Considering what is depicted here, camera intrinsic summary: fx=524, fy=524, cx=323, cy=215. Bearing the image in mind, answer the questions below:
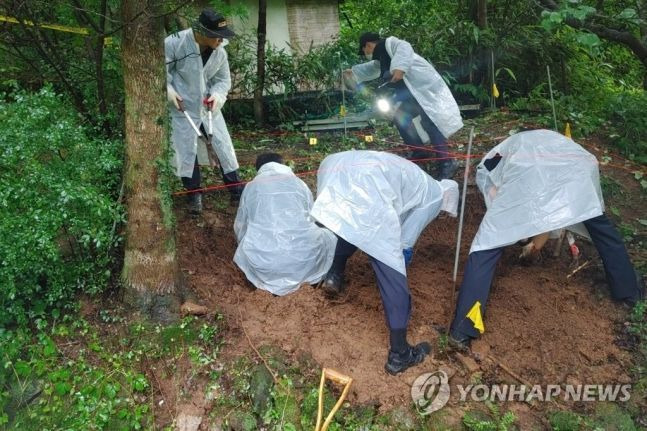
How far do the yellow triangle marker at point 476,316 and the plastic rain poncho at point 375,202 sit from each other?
0.58 metres

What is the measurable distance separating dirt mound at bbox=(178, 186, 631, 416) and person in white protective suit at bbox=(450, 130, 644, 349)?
197 millimetres

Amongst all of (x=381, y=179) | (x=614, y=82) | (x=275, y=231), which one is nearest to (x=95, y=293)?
(x=275, y=231)

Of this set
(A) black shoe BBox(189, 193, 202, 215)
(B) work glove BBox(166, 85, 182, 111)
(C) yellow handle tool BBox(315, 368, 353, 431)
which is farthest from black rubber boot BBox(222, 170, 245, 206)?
(C) yellow handle tool BBox(315, 368, 353, 431)

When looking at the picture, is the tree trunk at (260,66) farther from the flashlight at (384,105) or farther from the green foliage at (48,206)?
the green foliage at (48,206)

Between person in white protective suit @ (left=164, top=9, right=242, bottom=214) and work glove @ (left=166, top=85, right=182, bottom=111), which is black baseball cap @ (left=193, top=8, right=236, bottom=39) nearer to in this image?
person in white protective suit @ (left=164, top=9, right=242, bottom=214)

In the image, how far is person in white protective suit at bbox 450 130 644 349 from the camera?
3439 mm

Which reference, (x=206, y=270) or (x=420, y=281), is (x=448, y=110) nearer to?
(x=420, y=281)

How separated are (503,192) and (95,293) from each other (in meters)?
2.95

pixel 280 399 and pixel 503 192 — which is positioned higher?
pixel 503 192

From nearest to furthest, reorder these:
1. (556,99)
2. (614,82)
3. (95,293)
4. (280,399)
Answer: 1. (280,399)
2. (95,293)
3. (556,99)
4. (614,82)

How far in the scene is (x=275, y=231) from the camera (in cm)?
388

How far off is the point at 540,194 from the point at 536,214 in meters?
0.14

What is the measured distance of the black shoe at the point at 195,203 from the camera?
4719 mm

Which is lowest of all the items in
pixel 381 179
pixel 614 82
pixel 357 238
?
pixel 614 82
